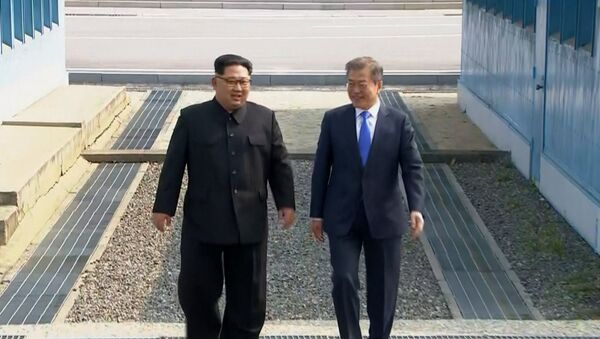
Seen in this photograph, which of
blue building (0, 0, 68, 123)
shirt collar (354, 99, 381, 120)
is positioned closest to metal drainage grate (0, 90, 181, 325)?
blue building (0, 0, 68, 123)

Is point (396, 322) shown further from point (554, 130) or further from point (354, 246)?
point (554, 130)

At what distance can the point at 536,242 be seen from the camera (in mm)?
10469

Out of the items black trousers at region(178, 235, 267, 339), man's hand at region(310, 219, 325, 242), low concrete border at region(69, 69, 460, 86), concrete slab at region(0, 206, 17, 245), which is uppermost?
man's hand at region(310, 219, 325, 242)

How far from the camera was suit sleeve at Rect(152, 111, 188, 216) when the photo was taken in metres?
6.95

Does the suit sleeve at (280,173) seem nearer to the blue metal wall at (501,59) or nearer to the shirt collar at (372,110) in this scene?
the shirt collar at (372,110)

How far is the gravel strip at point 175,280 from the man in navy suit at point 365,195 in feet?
5.10

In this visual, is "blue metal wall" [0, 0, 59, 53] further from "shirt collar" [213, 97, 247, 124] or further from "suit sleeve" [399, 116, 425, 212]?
"suit sleeve" [399, 116, 425, 212]

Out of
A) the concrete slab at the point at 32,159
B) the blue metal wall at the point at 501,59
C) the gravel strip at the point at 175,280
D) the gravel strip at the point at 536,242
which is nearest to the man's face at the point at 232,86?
the gravel strip at the point at 175,280

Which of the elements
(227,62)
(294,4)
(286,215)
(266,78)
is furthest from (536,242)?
(294,4)

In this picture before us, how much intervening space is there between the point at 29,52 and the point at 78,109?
0.84 metres

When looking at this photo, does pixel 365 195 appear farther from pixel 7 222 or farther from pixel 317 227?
pixel 7 222

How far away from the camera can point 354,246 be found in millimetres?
7090

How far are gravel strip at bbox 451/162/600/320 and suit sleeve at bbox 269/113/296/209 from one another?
2.50 meters

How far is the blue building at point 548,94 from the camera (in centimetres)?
1038
